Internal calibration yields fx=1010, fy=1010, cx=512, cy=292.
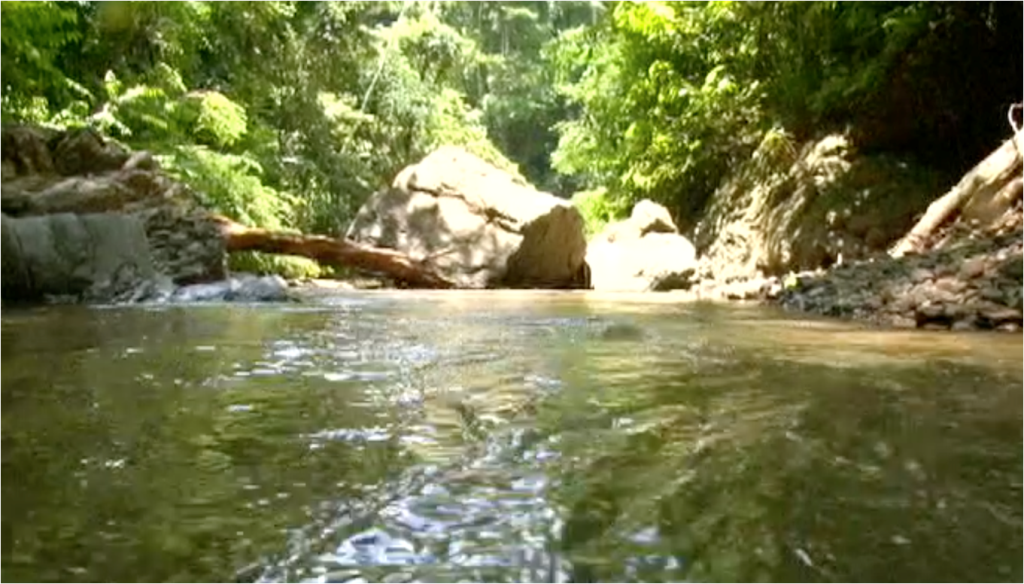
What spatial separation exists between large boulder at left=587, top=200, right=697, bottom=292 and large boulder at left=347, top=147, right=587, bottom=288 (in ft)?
1.70

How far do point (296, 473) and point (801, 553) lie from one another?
0.97 metres

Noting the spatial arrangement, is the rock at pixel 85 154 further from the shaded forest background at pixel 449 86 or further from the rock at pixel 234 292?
the rock at pixel 234 292

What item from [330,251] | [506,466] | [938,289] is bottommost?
[506,466]

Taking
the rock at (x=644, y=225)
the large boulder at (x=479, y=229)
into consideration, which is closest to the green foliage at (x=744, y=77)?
the rock at (x=644, y=225)

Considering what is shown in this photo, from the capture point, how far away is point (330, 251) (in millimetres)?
9883

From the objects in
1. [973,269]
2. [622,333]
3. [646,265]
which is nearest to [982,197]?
[973,269]

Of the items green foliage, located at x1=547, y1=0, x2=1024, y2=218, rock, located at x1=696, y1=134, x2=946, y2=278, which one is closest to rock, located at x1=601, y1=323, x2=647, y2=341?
rock, located at x1=696, y1=134, x2=946, y2=278

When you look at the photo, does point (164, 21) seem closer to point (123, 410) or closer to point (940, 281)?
point (940, 281)

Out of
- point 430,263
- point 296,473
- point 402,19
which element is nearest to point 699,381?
point 296,473

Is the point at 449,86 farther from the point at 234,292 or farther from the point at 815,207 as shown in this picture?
the point at 234,292

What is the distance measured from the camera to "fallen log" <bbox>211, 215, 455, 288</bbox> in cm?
927

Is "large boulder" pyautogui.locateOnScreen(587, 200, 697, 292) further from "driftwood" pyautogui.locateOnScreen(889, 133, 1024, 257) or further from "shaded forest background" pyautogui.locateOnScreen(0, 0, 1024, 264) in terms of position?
"driftwood" pyautogui.locateOnScreen(889, 133, 1024, 257)

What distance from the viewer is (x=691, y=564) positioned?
144cm

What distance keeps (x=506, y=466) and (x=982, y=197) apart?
24.4ft
